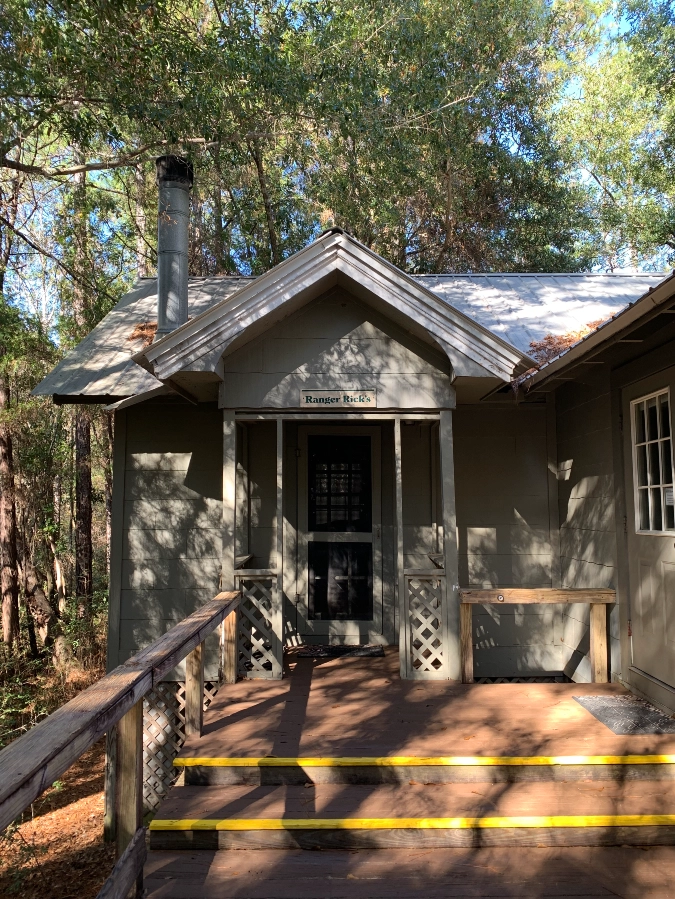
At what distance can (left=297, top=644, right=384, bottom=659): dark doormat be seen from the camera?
6578 millimetres

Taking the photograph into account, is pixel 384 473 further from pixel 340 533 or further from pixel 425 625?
pixel 425 625

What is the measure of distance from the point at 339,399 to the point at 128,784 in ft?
11.6

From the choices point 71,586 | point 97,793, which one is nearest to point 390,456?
point 97,793

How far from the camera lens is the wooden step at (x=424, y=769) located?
386 centimetres

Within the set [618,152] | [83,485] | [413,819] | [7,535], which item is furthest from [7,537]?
[618,152]

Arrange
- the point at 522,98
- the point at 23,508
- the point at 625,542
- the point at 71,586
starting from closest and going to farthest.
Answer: the point at 625,542 → the point at 23,508 → the point at 71,586 → the point at 522,98

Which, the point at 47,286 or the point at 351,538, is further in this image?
the point at 47,286

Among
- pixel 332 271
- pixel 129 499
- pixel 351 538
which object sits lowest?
pixel 351 538

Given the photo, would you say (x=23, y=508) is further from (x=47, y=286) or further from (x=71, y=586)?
(x=47, y=286)

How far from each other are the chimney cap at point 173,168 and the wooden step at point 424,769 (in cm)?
615

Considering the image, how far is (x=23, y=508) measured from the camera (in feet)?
42.2

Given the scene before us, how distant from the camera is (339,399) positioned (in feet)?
18.6

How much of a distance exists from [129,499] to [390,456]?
2.82m

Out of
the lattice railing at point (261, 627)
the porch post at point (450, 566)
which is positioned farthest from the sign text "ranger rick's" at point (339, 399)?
the lattice railing at point (261, 627)
